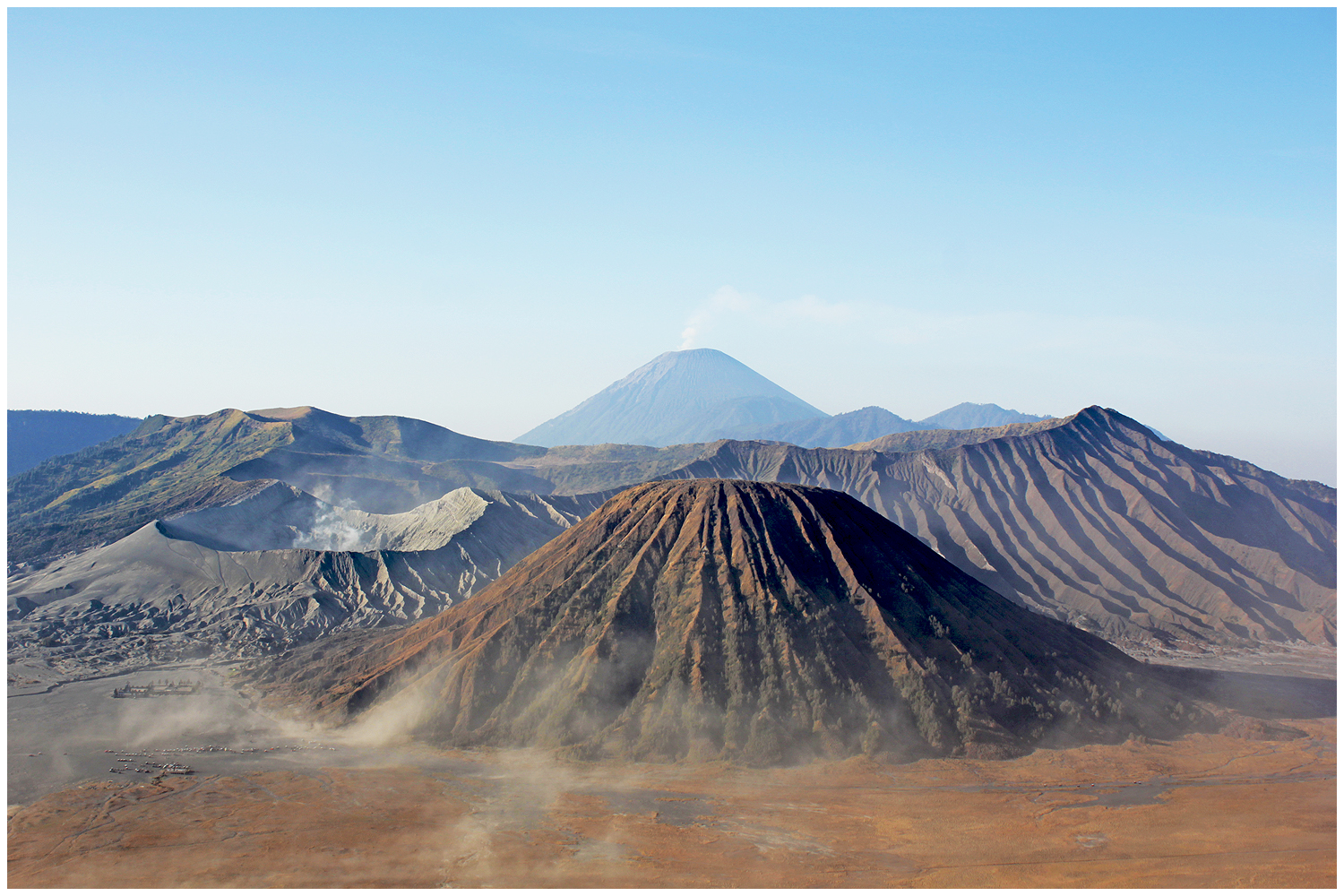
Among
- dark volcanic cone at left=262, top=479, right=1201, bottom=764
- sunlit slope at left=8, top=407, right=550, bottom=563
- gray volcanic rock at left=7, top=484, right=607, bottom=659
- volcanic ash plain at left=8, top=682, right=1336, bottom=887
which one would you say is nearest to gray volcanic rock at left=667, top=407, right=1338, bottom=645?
dark volcanic cone at left=262, top=479, right=1201, bottom=764

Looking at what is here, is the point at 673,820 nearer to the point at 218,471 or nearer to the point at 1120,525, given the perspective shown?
the point at 1120,525

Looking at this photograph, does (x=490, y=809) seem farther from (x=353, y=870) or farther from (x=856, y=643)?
(x=856, y=643)

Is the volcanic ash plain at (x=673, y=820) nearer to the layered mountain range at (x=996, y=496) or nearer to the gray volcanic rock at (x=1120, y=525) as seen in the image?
the gray volcanic rock at (x=1120, y=525)

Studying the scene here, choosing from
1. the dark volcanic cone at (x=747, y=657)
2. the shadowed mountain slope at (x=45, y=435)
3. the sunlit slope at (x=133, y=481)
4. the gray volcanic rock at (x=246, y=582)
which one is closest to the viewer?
the dark volcanic cone at (x=747, y=657)

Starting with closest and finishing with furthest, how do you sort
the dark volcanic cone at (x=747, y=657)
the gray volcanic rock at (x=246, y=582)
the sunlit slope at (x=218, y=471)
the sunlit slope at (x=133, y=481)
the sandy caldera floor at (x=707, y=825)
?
the sandy caldera floor at (x=707, y=825), the dark volcanic cone at (x=747, y=657), the gray volcanic rock at (x=246, y=582), the sunlit slope at (x=133, y=481), the sunlit slope at (x=218, y=471)

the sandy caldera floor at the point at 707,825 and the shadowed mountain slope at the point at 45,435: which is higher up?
the shadowed mountain slope at the point at 45,435

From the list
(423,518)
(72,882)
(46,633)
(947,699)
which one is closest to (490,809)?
(72,882)

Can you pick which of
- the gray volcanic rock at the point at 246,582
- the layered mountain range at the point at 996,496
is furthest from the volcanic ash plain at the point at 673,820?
the layered mountain range at the point at 996,496
